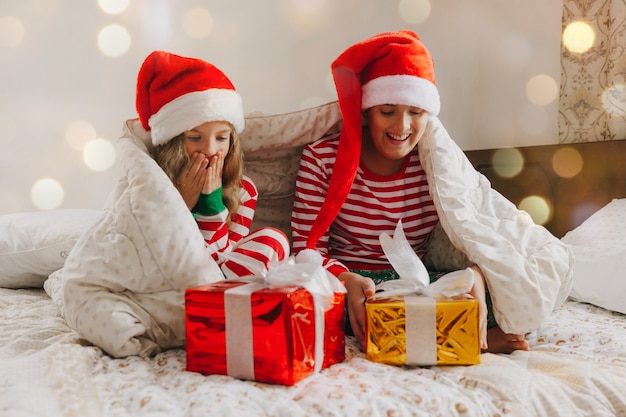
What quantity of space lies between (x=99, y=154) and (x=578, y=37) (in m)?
1.66

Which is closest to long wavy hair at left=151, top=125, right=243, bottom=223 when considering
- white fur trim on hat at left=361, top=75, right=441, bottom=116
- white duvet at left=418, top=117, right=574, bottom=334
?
white fur trim on hat at left=361, top=75, right=441, bottom=116

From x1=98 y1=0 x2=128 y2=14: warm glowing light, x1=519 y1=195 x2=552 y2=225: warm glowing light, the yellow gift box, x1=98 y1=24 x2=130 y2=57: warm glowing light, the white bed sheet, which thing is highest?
x1=98 y1=0 x2=128 y2=14: warm glowing light

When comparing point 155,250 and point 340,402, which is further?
point 155,250

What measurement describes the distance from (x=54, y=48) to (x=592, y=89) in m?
1.80

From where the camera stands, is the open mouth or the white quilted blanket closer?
the white quilted blanket

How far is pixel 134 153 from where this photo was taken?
3.46ft

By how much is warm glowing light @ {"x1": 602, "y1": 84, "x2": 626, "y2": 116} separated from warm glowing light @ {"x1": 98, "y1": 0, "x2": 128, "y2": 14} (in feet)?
5.31

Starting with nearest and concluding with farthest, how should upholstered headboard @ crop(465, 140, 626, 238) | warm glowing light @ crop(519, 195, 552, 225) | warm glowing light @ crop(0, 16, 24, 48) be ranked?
upholstered headboard @ crop(465, 140, 626, 238) → warm glowing light @ crop(519, 195, 552, 225) → warm glowing light @ crop(0, 16, 24, 48)

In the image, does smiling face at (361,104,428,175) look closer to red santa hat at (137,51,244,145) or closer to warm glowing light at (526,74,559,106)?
red santa hat at (137,51,244,145)

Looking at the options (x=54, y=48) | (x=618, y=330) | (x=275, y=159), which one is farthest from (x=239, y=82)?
(x=618, y=330)

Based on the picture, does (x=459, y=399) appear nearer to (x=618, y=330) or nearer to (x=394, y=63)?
(x=618, y=330)

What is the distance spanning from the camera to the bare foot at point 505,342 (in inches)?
39.7

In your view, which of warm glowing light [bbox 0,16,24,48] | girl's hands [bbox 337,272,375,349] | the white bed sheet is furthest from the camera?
warm glowing light [bbox 0,16,24,48]

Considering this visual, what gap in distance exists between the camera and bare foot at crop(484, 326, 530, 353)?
3.31ft
